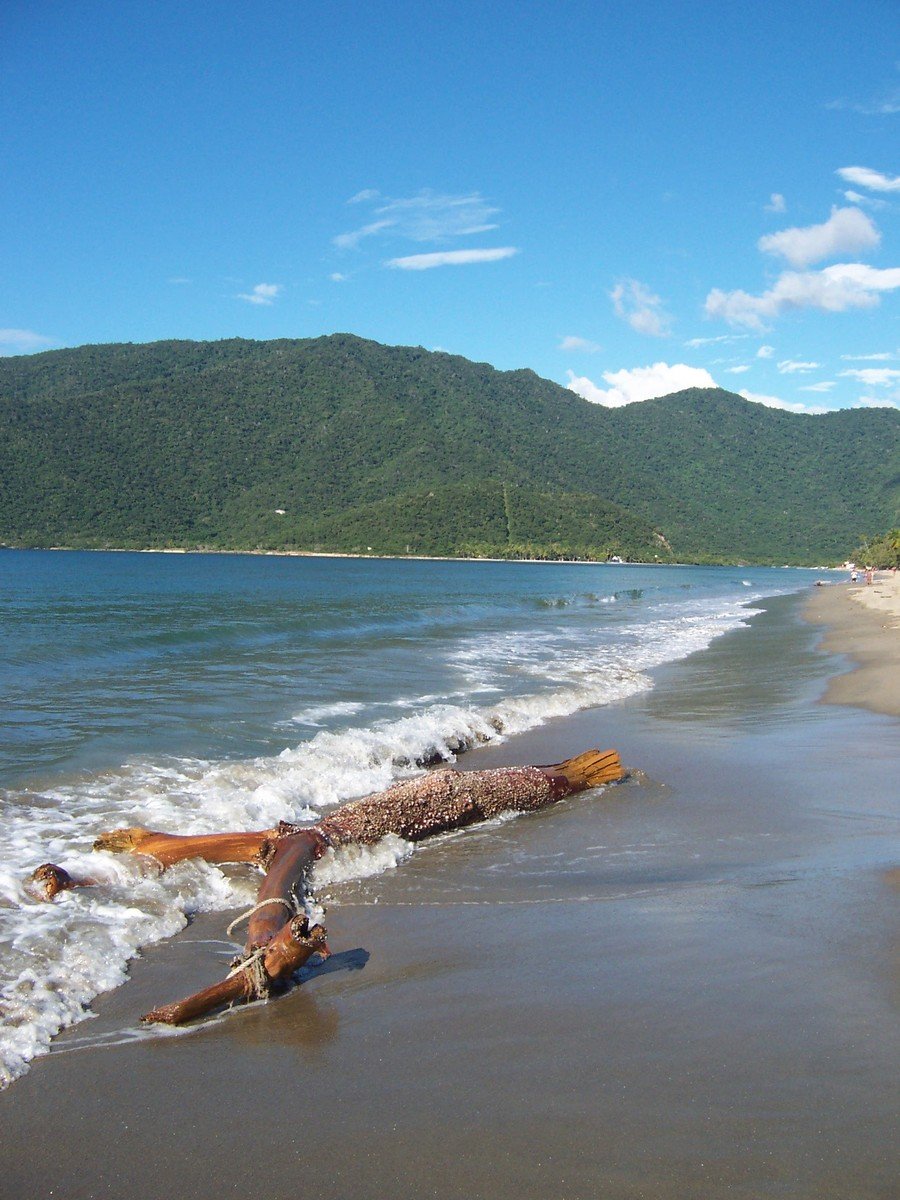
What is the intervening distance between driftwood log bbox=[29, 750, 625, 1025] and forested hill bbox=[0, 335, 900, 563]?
10926cm

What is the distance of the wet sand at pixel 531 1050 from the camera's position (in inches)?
104

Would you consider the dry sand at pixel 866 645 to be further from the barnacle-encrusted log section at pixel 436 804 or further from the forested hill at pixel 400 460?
the forested hill at pixel 400 460

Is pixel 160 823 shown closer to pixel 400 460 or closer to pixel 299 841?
pixel 299 841

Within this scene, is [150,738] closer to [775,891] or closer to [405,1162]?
[775,891]

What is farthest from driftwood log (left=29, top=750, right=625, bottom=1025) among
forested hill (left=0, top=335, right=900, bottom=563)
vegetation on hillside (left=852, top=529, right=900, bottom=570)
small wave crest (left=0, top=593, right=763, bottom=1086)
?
forested hill (left=0, top=335, right=900, bottom=563)

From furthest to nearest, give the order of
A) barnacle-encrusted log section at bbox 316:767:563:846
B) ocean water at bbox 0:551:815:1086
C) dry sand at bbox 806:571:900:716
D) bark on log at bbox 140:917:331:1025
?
1. dry sand at bbox 806:571:900:716
2. barnacle-encrusted log section at bbox 316:767:563:846
3. ocean water at bbox 0:551:815:1086
4. bark on log at bbox 140:917:331:1025

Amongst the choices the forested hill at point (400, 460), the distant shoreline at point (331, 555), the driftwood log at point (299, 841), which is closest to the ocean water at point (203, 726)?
the driftwood log at point (299, 841)

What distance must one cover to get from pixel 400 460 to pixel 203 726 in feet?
464

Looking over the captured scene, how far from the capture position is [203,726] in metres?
10.2

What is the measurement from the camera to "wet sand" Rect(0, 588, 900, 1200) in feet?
8.70

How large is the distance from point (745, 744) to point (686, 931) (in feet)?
17.7

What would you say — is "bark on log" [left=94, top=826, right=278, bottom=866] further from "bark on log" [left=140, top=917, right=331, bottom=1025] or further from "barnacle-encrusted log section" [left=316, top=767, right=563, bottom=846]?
"bark on log" [left=140, top=917, right=331, bottom=1025]

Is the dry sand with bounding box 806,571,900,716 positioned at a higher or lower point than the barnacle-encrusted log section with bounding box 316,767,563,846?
lower

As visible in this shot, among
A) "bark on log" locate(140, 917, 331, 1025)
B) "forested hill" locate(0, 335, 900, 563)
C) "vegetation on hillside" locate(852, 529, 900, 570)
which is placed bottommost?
"bark on log" locate(140, 917, 331, 1025)
